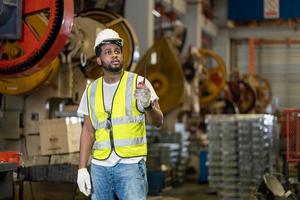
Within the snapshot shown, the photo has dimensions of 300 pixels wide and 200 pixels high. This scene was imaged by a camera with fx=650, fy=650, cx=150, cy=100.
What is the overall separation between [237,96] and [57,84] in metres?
9.00

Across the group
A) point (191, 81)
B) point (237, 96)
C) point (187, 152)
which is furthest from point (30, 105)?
point (237, 96)

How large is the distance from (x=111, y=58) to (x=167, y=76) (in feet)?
20.2

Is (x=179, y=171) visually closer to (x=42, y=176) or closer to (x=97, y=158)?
(x=42, y=176)

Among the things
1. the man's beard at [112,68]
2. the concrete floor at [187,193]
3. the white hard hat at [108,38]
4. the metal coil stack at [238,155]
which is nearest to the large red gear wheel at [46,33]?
the white hard hat at [108,38]

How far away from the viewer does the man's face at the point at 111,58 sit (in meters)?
3.92

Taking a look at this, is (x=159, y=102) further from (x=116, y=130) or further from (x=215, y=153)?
(x=116, y=130)

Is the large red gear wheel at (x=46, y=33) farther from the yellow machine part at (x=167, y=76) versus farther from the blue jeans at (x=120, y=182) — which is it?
the yellow machine part at (x=167, y=76)

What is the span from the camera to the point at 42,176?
5941 mm

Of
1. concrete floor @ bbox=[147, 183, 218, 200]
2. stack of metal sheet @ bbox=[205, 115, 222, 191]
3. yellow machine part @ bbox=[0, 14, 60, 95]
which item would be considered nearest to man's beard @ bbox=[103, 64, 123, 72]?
yellow machine part @ bbox=[0, 14, 60, 95]

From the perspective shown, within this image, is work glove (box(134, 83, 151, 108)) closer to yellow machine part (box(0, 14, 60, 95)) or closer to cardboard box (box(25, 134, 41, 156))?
yellow machine part (box(0, 14, 60, 95))

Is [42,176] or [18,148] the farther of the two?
[18,148]

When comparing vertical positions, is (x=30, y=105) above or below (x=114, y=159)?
above

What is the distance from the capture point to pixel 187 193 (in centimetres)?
1019

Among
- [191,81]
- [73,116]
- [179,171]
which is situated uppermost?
[191,81]
